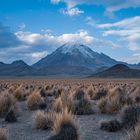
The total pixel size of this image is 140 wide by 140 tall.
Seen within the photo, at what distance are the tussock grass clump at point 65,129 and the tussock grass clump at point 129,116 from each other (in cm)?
231

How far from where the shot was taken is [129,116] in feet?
44.8

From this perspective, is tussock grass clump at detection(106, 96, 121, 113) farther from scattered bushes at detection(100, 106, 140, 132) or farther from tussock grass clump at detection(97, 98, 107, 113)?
scattered bushes at detection(100, 106, 140, 132)

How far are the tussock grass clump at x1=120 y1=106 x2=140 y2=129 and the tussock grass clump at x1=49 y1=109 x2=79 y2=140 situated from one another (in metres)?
2.31

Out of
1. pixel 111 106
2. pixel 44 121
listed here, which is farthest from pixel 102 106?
pixel 44 121

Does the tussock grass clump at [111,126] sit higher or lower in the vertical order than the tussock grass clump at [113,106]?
lower

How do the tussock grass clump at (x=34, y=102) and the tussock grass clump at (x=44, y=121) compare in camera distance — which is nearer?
the tussock grass clump at (x=44, y=121)

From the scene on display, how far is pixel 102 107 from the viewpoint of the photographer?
18.8m

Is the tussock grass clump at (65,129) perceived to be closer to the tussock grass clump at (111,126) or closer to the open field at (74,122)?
the open field at (74,122)

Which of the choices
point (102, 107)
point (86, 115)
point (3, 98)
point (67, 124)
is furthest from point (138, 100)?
point (67, 124)

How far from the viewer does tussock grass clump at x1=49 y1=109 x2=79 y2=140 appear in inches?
437

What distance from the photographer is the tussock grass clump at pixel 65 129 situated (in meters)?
11.1

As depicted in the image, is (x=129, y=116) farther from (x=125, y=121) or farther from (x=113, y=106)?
(x=113, y=106)

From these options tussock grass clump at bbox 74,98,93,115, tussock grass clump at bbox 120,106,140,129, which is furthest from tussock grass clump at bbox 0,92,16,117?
tussock grass clump at bbox 120,106,140,129

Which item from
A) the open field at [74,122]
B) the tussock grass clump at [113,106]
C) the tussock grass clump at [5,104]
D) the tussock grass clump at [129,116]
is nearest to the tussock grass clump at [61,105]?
the open field at [74,122]
